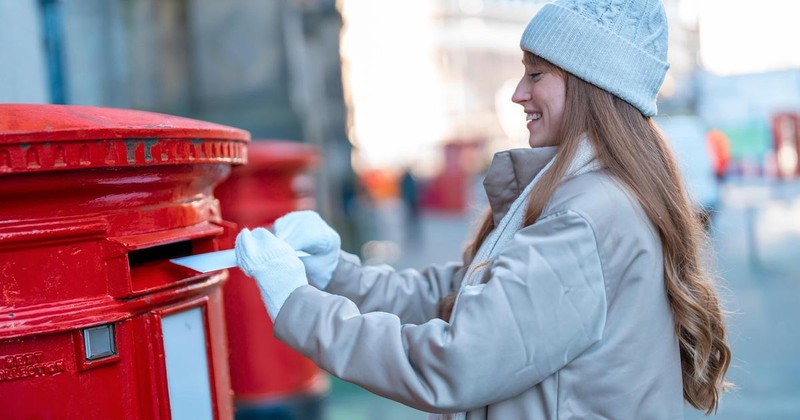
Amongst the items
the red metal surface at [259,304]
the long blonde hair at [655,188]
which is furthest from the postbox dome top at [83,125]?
the red metal surface at [259,304]

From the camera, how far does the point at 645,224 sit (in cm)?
164

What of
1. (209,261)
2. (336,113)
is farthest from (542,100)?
(336,113)

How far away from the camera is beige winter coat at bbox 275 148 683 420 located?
1461mm

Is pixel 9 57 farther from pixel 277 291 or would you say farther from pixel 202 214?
pixel 277 291

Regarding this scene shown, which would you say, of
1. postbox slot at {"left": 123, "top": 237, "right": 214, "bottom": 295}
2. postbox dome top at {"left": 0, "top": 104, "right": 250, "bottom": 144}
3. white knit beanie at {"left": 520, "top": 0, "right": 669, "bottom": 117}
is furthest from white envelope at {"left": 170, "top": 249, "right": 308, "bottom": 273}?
white knit beanie at {"left": 520, "top": 0, "right": 669, "bottom": 117}

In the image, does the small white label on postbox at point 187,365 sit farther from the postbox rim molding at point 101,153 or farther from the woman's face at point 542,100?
the woman's face at point 542,100

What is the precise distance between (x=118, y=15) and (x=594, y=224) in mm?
6708

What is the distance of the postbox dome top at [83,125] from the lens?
139cm

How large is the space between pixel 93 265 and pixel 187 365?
331 mm

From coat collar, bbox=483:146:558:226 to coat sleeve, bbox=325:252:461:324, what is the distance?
0.96 ft

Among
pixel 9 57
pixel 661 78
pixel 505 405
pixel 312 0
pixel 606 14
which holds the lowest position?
pixel 505 405

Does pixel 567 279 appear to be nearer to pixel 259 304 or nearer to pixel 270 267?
pixel 270 267

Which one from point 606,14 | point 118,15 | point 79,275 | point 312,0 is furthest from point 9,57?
point 312,0

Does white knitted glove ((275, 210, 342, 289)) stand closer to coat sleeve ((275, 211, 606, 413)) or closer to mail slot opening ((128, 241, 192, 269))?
mail slot opening ((128, 241, 192, 269))
